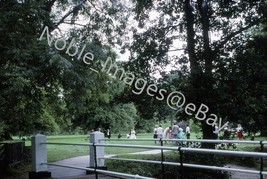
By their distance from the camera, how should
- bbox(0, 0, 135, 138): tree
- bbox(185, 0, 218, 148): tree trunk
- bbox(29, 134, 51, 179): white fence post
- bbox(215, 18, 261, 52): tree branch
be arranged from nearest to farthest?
bbox(29, 134, 51, 179): white fence post → bbox(0, 0, 135, 138): tree → bbox(185, 0, 218, 148): tree trunk → bbox(215, 18, 261, 52): tree branch

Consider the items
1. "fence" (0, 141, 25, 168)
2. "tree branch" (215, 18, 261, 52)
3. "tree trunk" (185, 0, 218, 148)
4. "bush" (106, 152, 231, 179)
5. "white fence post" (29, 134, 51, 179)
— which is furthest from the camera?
"fence" (0, 141, 25, 168)

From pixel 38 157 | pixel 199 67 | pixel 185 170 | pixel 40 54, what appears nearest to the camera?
pixel 38 157

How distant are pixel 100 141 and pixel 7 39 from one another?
4273mm

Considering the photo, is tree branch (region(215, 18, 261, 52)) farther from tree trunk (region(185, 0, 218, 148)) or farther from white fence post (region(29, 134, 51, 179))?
white fence post (region(29, 134, 51, 179))

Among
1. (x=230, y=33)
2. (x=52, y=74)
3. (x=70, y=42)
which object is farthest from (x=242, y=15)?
(x=52, y=74)

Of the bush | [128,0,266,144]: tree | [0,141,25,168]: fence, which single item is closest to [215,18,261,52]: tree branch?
[128,0,266,144]: tree

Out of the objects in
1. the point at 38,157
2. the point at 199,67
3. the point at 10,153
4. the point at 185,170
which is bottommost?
the point at 185,170

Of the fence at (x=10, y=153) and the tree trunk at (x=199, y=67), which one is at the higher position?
the tree trunk at (x=199, y=67)

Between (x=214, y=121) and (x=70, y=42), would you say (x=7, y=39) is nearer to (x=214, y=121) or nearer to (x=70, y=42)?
(x=70, y=42)

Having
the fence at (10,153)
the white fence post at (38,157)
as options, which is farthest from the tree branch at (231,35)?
the fence at (10,153)

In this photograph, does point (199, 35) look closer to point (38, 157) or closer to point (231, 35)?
point (231, 35)

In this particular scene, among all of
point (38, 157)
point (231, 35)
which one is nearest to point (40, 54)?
point (38, 157)

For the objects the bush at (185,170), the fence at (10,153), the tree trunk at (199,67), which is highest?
the tree trunk at (199,67)

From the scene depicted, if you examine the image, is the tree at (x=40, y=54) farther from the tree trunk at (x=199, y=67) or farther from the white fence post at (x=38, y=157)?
the tree trunk at (x=199, y=67)
